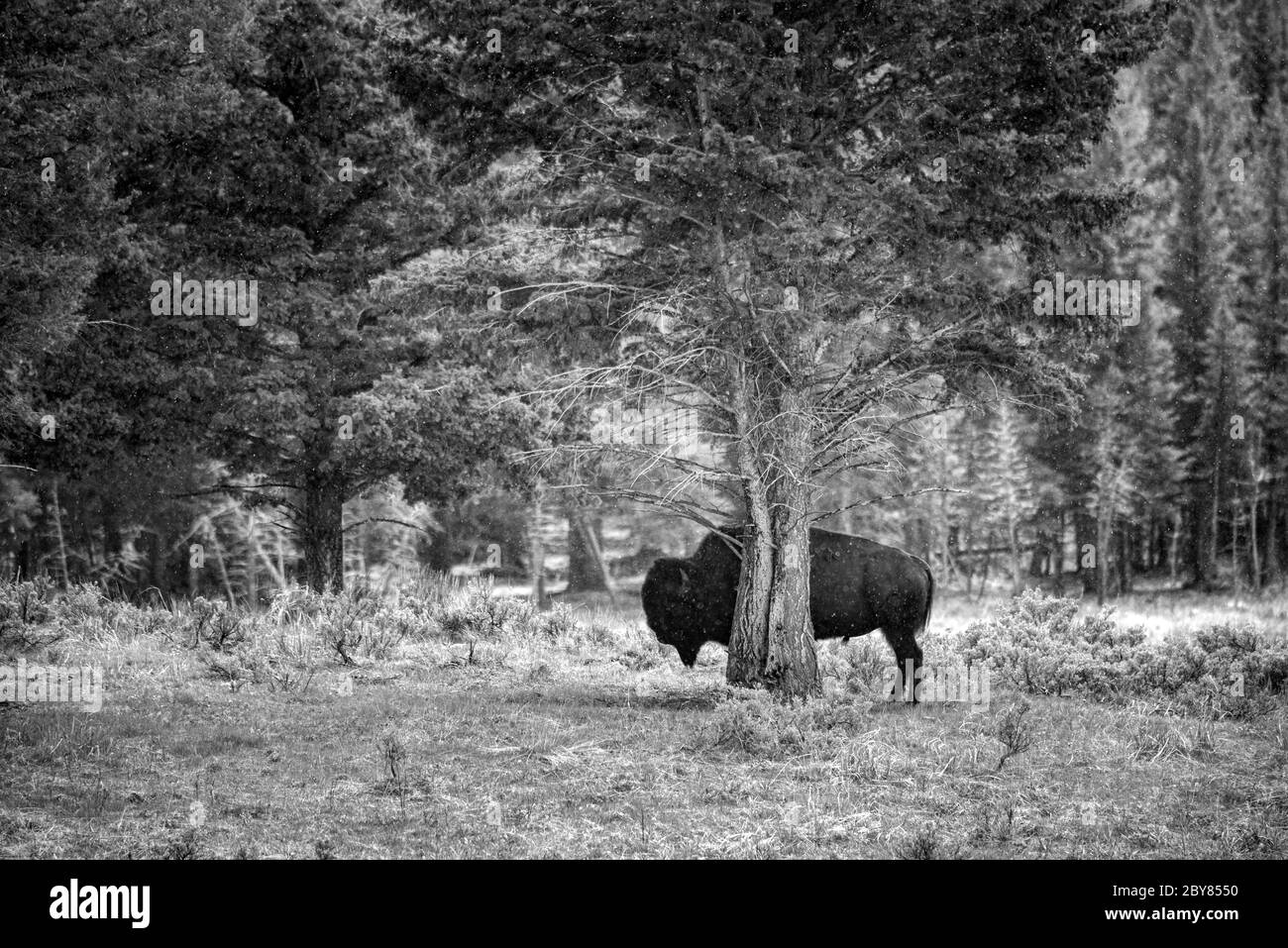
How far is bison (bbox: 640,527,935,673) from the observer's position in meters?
13.1

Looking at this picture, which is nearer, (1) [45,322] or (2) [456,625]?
(1) [45,322]

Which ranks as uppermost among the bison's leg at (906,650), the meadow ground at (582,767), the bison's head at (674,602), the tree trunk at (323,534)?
the tree trunk at (323,534)

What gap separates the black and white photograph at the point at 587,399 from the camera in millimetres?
7996

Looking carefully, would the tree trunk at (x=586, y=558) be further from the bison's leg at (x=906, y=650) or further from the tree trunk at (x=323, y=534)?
the bison's leg at (x=906, y=650)

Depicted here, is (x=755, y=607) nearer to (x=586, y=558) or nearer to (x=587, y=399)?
(x=587, y=399)

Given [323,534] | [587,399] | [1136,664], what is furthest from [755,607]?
[323,534]

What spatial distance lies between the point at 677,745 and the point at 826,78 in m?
7.19

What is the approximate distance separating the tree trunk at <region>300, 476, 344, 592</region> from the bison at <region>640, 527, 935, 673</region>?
8.20m

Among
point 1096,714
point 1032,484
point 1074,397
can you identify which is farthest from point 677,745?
point 1032,484

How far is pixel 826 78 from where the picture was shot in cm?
1226

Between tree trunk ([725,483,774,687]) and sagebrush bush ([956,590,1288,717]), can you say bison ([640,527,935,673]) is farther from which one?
sagebrush bush ([956,590,1288,717])

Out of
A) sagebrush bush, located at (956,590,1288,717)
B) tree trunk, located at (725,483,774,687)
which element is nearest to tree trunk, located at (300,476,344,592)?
tree trunk, located at (725,483,774,687)

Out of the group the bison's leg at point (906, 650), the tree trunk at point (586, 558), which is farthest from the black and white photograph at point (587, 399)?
the tree trunk at point (586, 558)
